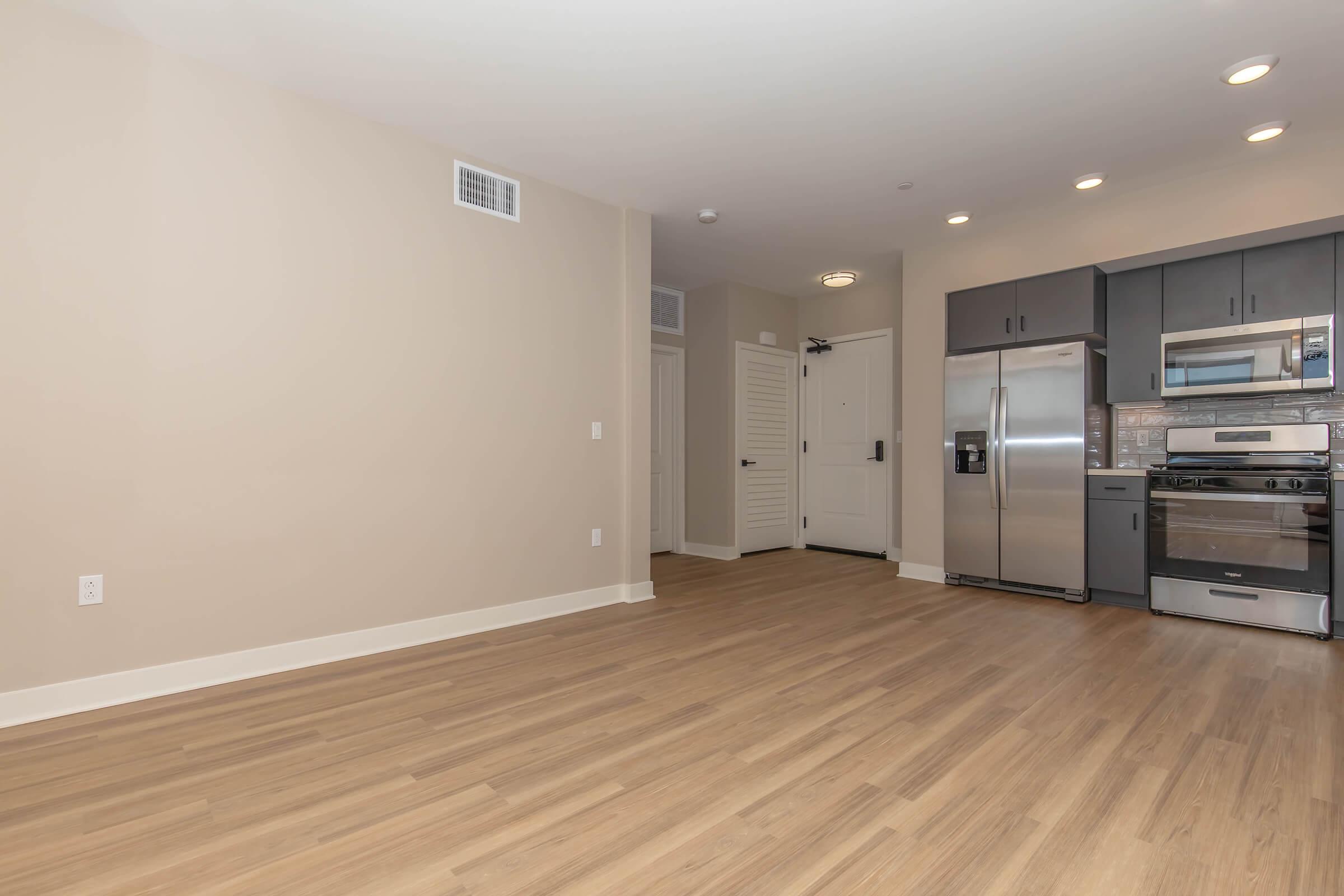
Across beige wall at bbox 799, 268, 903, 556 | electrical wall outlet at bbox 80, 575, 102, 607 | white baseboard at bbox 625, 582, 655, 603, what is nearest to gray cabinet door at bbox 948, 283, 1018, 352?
beige wall at bbox 799, 268, 903, 556

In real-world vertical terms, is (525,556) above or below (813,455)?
below

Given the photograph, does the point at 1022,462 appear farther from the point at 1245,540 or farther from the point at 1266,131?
the point at 1266,131

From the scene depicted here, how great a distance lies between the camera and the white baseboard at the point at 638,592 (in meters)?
4.40

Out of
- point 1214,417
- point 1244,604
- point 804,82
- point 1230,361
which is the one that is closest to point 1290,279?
point 1230,361

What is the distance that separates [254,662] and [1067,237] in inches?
207

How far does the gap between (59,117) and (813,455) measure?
5791 mm

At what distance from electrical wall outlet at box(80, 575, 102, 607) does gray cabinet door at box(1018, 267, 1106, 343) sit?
523cm

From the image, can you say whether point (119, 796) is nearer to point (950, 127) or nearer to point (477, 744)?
point (477, 744)

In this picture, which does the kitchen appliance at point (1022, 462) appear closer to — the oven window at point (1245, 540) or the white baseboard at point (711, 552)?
the oven window at point (1245, 540)

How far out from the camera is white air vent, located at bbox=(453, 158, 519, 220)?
361 cm

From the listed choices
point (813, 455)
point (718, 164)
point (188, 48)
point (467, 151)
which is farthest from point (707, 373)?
point (188, 48)

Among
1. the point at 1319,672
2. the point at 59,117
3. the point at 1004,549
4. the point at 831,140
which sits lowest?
the point at 1319,672

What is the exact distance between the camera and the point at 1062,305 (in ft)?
14.4

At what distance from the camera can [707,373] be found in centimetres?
629
